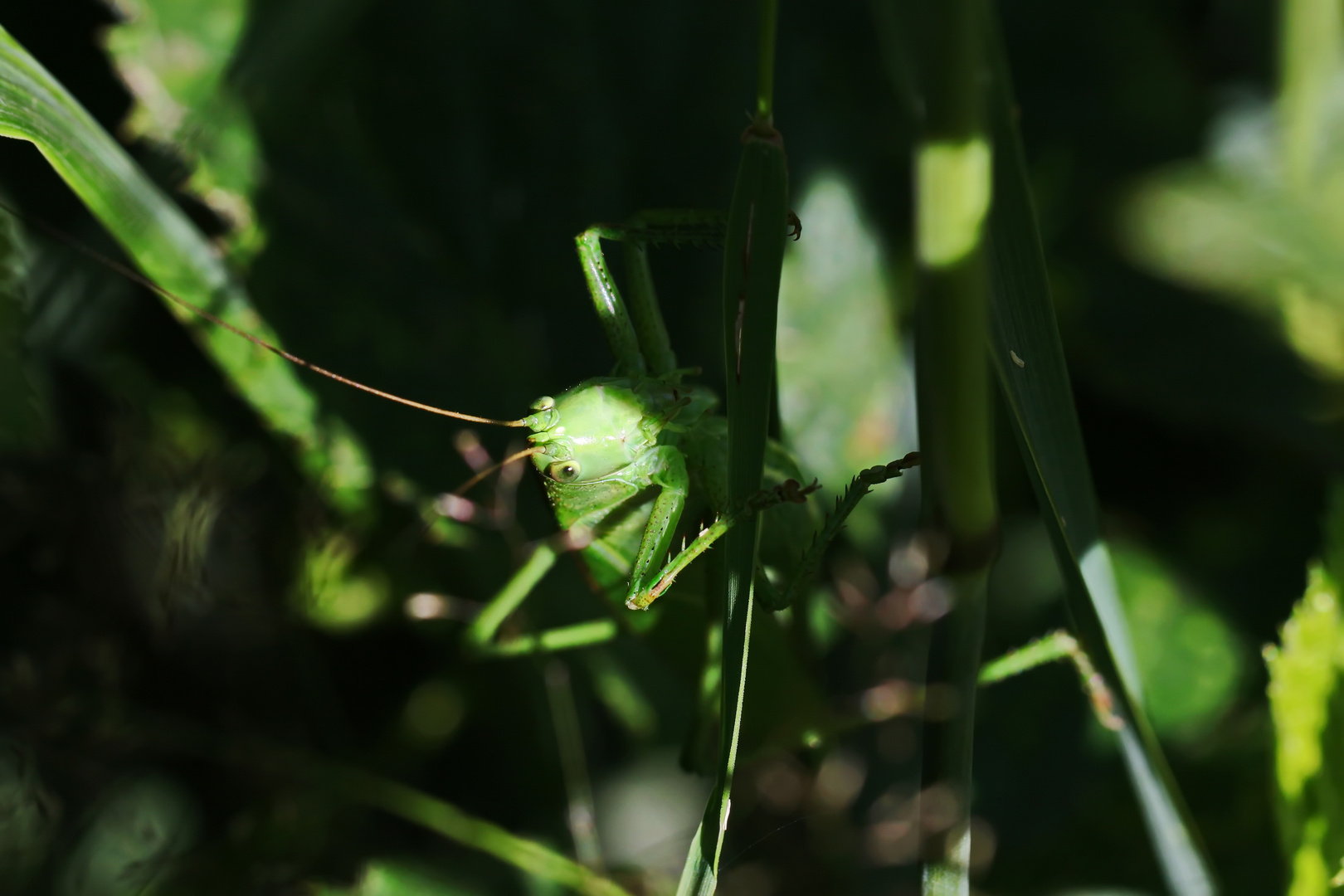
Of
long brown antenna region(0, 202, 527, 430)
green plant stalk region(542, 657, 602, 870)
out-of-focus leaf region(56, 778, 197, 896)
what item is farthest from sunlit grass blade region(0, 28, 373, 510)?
out-of-focus leaf region(56, 778, 197, 896)

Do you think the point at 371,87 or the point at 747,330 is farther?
the point at 371,87

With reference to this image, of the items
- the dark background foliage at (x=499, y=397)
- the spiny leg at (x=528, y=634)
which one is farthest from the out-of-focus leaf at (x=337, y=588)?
the spiny leg at (x=528, y=634)

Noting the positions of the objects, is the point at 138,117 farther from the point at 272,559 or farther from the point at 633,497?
the point at 633,497

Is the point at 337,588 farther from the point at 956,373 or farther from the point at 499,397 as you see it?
the point at 956,373

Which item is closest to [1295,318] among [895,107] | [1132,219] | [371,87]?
[1132,219]

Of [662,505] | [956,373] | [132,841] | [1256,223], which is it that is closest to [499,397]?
[662,505]

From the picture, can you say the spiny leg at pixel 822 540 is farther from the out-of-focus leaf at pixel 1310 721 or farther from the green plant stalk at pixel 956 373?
the out-of-focus leaf at pixel 1310 721

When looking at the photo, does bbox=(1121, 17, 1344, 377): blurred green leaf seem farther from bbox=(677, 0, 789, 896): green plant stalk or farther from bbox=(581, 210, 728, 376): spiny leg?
bbox=(677, 0, 789, 896): green plant stalk
